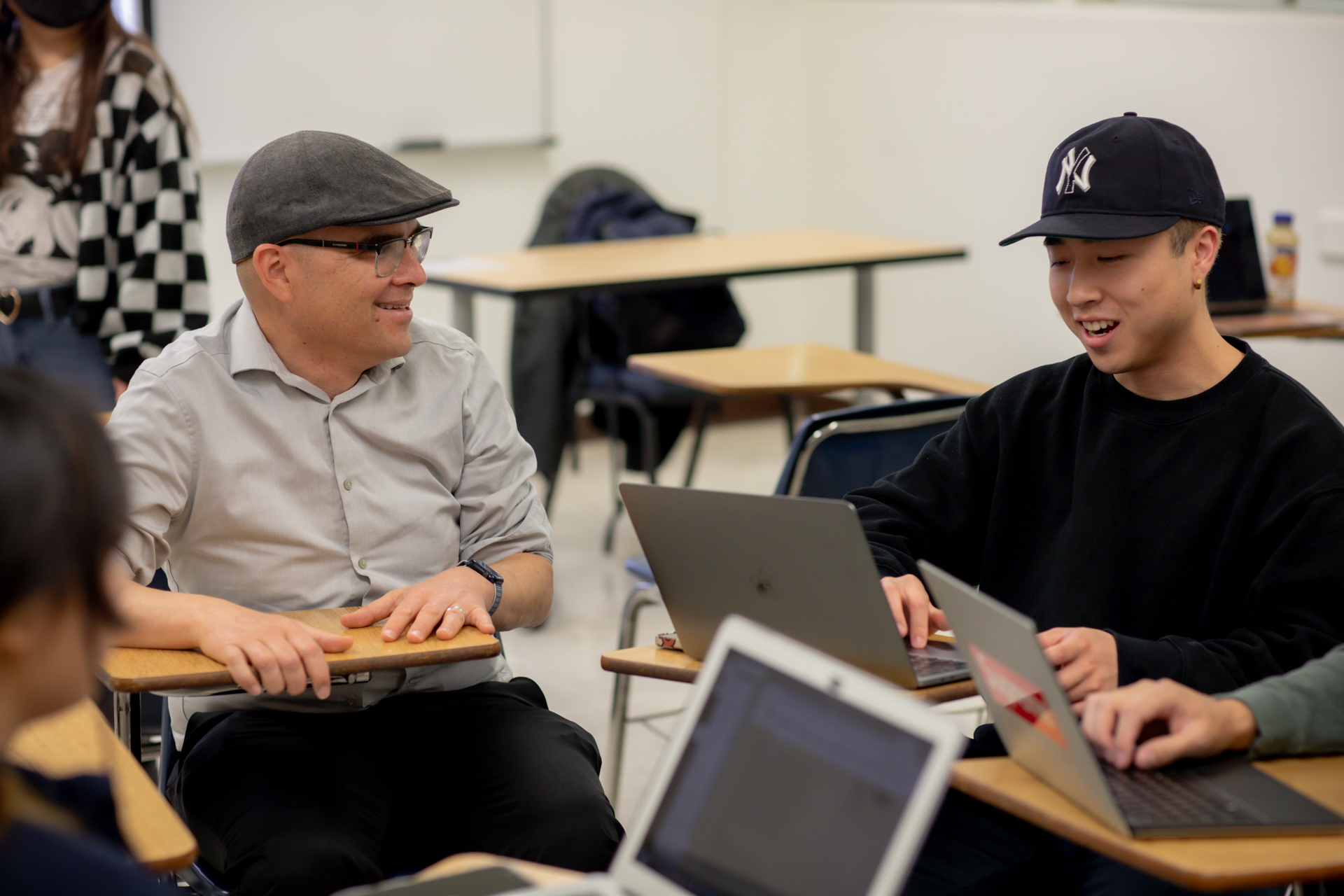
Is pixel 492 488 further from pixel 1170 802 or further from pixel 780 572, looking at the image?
pixel 1170 802

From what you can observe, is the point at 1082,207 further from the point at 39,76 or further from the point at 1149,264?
the point at 39,76

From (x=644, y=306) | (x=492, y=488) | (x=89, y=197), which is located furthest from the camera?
(x=644, y=306)

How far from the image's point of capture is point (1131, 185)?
158cm

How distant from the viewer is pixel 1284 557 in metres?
1.47

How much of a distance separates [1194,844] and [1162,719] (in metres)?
0.20

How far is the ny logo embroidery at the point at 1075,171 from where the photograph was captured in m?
1.60

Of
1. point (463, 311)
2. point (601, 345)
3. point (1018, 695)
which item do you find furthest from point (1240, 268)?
point (1018, 695)

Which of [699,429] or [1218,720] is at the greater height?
[1218,720]

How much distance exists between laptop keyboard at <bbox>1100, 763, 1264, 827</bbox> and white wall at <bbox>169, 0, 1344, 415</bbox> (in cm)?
314

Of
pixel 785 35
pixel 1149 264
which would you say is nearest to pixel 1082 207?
pixel 1149 264

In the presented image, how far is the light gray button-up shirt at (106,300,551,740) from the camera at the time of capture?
177 centimetres

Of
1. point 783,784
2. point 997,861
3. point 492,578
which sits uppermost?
point 783,784

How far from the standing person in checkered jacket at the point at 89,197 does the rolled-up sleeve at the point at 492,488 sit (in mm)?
945

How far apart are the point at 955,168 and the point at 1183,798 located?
438 centimetres
